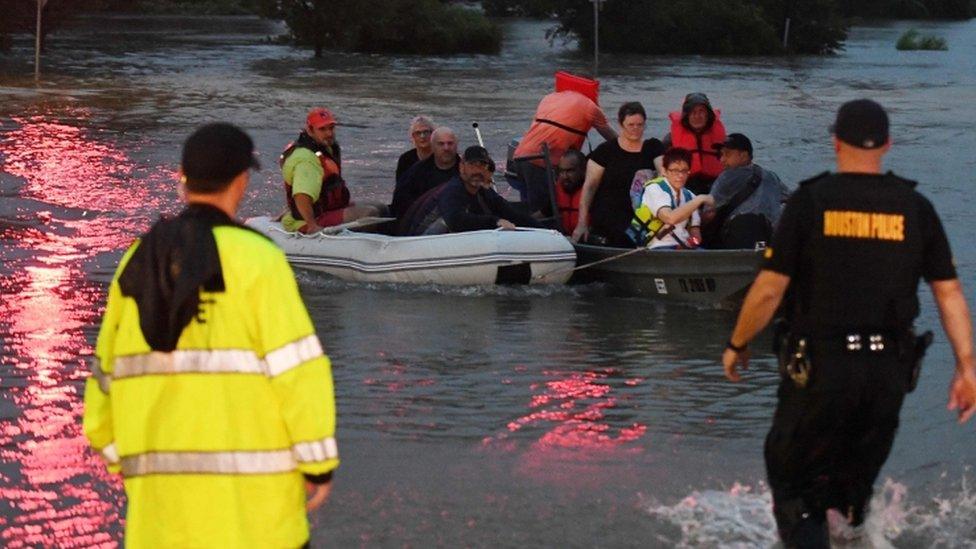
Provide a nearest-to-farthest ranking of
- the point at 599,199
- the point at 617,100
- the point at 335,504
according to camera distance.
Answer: the point at 335,504 → the point at 599,199 → the point at 617,100

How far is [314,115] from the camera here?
13.3 meters

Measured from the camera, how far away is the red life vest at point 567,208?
13969mm

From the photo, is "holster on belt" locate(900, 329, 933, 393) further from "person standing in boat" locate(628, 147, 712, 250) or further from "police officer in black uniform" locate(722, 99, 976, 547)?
"person standing in boat" locate(628, 147, 712, 250)

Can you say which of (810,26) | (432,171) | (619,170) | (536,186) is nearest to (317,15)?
(810,26)

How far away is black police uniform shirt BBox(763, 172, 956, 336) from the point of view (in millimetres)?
5180

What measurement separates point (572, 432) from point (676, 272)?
14.1 feet

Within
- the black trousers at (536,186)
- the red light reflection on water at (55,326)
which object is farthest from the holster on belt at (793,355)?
the black trousers at (536,186)

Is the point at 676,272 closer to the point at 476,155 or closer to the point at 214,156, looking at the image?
the point at 476,155

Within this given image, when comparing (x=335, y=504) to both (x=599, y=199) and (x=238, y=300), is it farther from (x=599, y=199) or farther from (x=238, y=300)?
(x=599, y=199)

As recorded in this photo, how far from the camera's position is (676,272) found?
12.7 metres

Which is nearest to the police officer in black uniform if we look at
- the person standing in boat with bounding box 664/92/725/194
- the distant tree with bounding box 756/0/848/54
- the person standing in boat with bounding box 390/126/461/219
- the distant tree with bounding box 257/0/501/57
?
the person standing in boat with bounding box 664/92/725/194

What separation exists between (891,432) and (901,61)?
48748 millimetres

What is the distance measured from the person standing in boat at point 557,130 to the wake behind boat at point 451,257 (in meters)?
1.17

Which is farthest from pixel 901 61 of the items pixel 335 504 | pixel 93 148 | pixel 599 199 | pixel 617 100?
Answer: pixel 335 504
